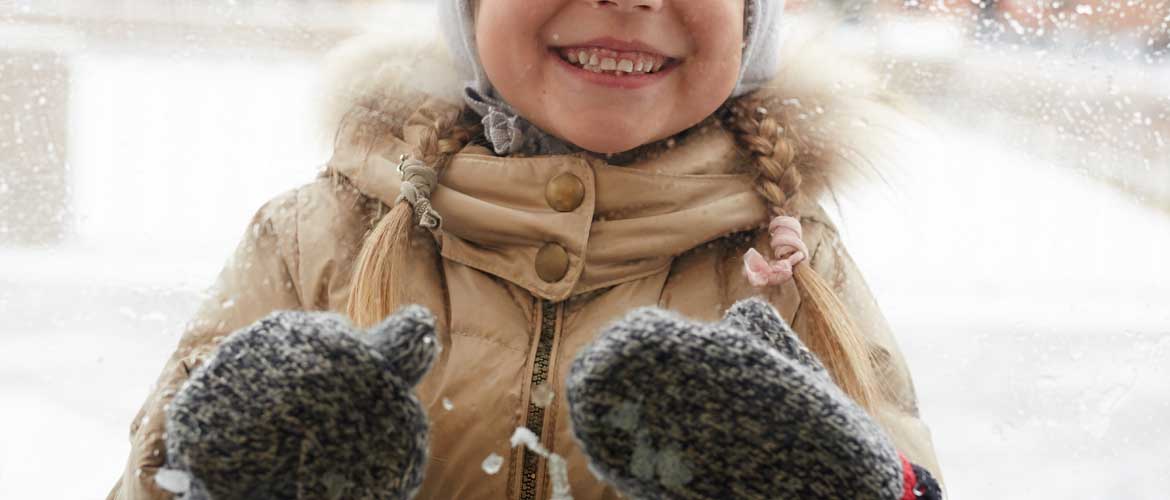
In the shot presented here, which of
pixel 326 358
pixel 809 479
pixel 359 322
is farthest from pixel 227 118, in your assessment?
pixel 809 479

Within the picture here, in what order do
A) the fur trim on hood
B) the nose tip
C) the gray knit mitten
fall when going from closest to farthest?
the gray knit mitten < the nose tip < the fur trim on hood

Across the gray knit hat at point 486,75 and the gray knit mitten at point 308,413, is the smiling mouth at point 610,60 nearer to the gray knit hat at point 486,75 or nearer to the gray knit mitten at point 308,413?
the gray knit hat at point 486,75

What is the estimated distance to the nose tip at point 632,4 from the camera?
0.64 meters

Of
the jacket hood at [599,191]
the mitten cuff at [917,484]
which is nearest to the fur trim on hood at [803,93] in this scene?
the jacket hood at [599,191]

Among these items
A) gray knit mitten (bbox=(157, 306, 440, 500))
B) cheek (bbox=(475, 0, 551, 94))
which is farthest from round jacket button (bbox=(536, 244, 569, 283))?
gray knit mitten (bbox=(157, 306, 440, 500))

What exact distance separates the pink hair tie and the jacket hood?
0.9 inches

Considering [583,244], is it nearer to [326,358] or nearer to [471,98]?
[471,98]

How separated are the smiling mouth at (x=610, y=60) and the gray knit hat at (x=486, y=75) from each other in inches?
3.2

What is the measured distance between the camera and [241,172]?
838 millimetres

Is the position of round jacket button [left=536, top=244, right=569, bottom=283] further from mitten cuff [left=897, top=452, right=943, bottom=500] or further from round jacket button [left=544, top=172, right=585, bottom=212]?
mitten cuff [left=897, top=452, right=943, bottom=500]

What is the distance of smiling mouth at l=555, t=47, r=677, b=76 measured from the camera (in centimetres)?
68

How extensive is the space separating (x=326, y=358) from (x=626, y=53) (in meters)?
0.30

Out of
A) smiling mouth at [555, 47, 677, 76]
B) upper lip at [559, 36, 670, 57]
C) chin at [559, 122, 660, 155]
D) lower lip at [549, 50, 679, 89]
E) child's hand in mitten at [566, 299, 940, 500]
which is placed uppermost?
upper lip at [559, 36, 670, 57]

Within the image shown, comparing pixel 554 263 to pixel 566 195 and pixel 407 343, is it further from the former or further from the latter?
pixel 407 343
